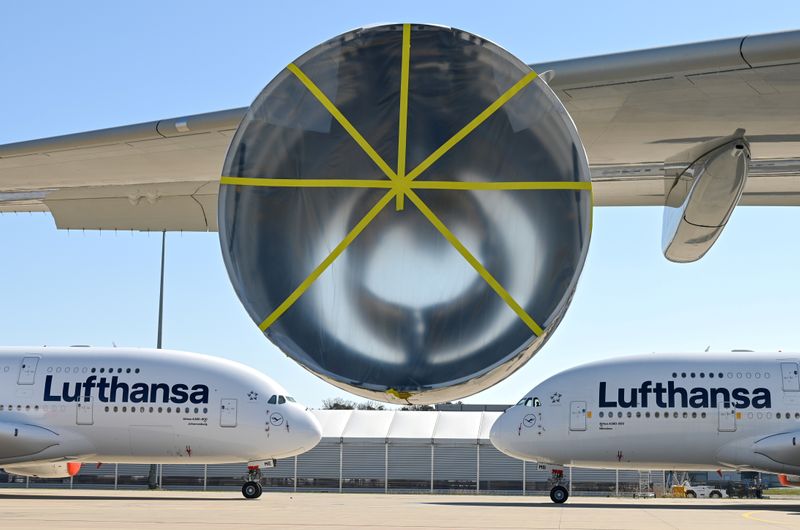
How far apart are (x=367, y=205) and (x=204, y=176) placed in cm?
225

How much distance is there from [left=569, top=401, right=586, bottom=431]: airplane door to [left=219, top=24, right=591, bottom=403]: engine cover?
1084 inches

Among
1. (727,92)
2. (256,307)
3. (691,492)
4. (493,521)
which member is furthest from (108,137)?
(691,492)

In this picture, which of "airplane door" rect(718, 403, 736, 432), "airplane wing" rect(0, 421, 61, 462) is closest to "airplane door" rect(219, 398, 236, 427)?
"airplane wing" rect(0, 421, 61, 462)

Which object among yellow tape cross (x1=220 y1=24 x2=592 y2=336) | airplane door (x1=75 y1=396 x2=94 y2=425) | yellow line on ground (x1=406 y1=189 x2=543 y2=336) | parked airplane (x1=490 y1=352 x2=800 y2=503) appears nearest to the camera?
yellow line on ground (x1=406 y1=189 x2=543 y2=336)

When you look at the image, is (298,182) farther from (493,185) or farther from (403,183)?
(493,185)

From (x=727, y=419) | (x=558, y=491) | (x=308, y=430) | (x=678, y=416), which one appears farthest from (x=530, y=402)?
(x=308, y=430)

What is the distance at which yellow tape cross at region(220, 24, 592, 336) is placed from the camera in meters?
3.99

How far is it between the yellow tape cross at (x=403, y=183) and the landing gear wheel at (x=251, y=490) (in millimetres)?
29327

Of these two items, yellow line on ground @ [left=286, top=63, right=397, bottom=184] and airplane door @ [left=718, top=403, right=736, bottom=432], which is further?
airplane door @ [left=718, top=403, right=736, bottom=432]

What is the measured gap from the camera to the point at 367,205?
409cm

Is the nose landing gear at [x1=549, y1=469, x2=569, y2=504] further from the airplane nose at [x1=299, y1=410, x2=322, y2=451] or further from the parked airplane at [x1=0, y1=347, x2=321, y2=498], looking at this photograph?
the parked airplane at [x1=0, y1=347, x2=321, y2=498]

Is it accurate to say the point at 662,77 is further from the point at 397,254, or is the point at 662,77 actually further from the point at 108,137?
the point at 108,137

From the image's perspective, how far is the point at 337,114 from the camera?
4199 mm

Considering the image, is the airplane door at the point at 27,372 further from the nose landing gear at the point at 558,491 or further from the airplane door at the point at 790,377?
the airplane door at the point at 790,377
